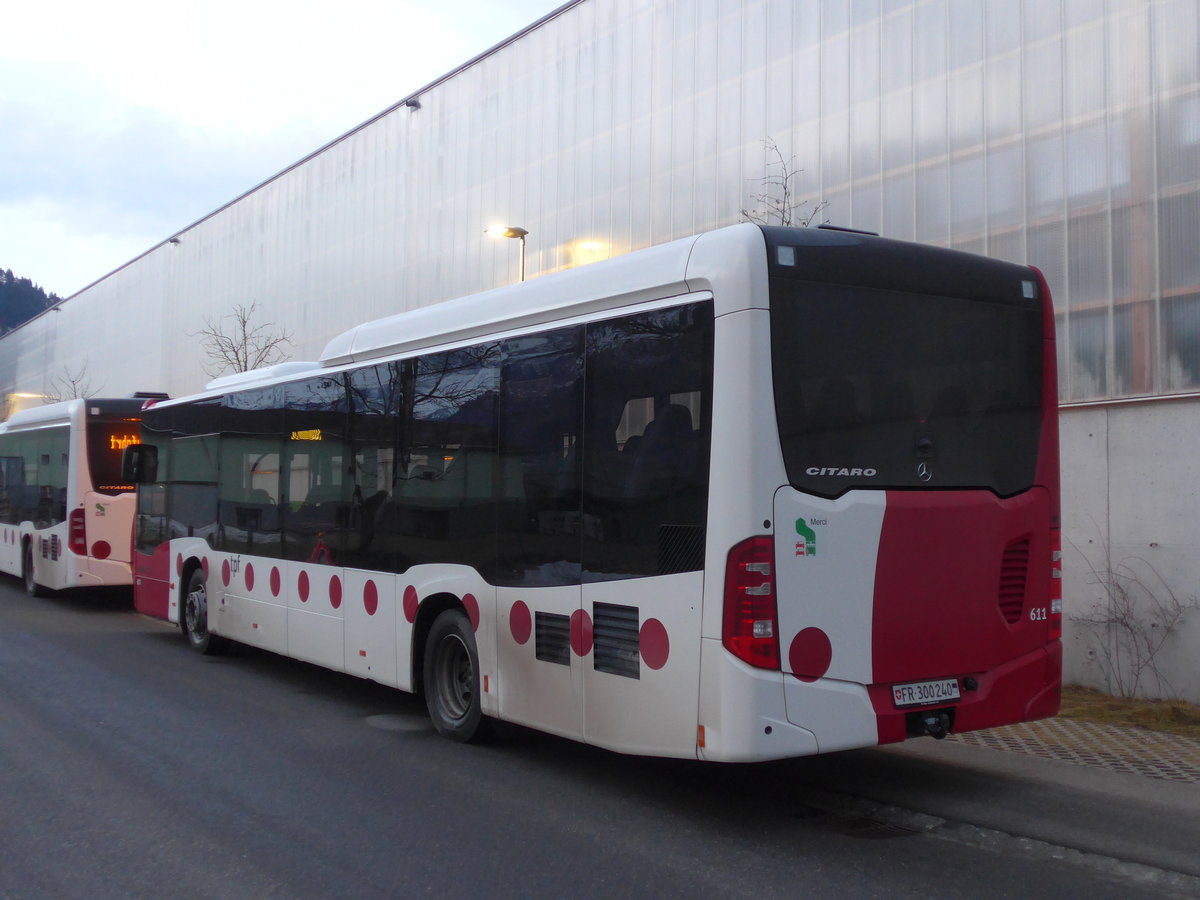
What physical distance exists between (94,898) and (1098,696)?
9253 mm

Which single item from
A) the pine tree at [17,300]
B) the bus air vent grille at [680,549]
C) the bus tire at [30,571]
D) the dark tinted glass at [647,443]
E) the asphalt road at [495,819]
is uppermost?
the pine tree at [17,300]

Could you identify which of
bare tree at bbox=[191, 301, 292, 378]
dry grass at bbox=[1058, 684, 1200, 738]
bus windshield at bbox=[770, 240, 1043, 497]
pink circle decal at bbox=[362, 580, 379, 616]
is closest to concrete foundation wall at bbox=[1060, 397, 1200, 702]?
dry grass at bbox=[1058, 684, 1200, 738]

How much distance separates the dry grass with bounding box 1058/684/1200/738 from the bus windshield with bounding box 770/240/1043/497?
13.5 ft

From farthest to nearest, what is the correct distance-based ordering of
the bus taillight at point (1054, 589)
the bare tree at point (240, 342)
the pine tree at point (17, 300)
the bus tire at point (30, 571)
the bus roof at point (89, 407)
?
the pine tree at point (17, 300), the bare tree at point (240, 342), the bus tire at point (30, 571), the bus roof at point (89, 407), the bus taillight at point (1054, 589)

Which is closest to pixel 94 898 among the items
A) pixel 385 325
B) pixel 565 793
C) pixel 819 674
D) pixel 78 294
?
pixel 565 793

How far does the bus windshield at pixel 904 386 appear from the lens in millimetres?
6230

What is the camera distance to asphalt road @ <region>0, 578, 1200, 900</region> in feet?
18.1

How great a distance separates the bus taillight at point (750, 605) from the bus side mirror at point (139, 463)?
10.7 meters

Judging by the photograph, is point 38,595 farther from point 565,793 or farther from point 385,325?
point 565,793

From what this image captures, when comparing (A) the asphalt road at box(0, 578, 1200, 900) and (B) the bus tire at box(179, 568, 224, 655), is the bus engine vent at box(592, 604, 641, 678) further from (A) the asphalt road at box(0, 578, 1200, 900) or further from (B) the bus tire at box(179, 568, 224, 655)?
(B) the bus tire at box(179, 568, 224, 655)

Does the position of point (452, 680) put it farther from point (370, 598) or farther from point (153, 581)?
point (153, 581)

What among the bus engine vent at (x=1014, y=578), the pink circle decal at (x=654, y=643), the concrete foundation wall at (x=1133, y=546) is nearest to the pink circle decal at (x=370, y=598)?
the pink circle decal at (x=654, y=643)

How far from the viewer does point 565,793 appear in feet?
23.7

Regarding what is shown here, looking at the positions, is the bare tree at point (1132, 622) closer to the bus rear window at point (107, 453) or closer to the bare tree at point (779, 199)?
the bare tree at point (779, 199)
